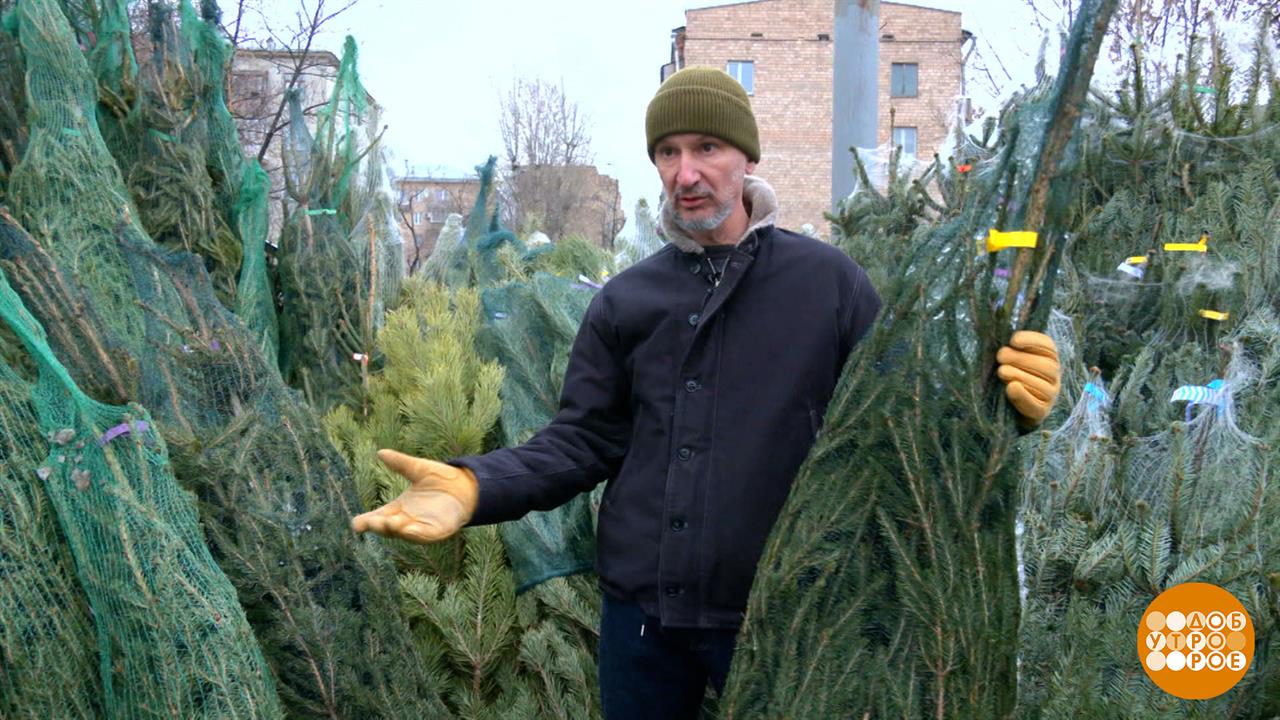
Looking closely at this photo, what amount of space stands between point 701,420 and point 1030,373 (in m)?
0.62

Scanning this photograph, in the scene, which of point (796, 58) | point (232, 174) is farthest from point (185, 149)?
point (796, 58)

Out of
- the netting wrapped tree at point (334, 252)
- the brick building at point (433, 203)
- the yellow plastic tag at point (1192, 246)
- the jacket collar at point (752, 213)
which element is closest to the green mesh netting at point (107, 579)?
the jacket collar at point (752, 213)

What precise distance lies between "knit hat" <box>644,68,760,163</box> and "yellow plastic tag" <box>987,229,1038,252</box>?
1.89 ft

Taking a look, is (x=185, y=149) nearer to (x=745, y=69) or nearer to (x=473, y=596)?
(x=473, y=596)

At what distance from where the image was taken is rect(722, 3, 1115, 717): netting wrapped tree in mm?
1709

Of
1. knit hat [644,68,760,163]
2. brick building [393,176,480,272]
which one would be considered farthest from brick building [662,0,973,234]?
knit hat [644,68,760,163]

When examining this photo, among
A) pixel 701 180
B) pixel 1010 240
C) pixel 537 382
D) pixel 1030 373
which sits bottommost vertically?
pixel 537 382

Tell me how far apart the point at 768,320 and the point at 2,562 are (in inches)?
66.0

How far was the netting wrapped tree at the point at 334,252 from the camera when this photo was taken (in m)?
4.50

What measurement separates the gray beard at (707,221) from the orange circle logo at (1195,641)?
1436mm

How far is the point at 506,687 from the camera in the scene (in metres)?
3.14

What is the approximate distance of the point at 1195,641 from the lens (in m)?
2.47

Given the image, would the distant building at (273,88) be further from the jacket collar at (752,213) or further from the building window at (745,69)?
the building window at (745,69)

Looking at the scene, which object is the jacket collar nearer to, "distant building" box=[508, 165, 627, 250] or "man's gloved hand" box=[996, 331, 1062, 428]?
"man's gloved hand" box=[996, 331, 1062, 428]
